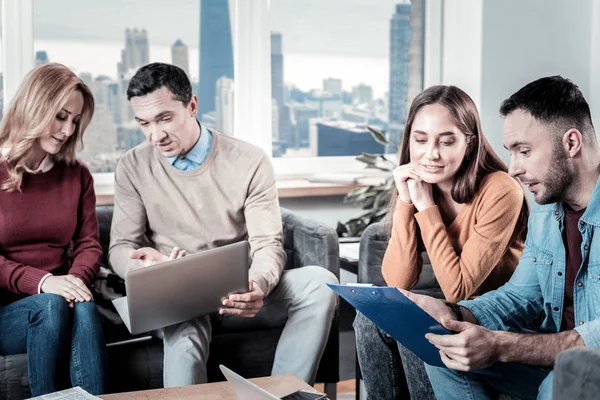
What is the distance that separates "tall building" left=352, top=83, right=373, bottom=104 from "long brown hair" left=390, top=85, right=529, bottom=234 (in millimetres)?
1515

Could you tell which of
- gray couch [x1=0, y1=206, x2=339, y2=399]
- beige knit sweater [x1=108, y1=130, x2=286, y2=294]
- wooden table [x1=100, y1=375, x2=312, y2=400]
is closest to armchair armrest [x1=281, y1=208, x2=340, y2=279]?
gray couch [x1=0, y1=206, x2=339, y2=399]

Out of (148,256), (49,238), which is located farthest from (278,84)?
(49,238)

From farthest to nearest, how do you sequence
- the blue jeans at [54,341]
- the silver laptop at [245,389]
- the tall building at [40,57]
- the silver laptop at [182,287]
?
1. the tall building at [40,57]
2. the blue jeans at [54,341]
3. the silver laptop at [182,287]
4. the silver laptop at [245,389]

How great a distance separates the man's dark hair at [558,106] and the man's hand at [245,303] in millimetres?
985

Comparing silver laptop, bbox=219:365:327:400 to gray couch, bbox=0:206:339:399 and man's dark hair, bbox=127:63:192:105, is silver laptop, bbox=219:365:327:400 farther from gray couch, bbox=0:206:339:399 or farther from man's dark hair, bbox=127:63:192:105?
man's dark hair, bbox=127:63:192:105

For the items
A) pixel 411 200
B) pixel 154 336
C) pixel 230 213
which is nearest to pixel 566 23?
pixel 411 200

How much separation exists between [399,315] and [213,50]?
2.17m

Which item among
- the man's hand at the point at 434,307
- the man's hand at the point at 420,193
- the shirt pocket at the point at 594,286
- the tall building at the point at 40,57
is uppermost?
the tall building at the point at 40,57

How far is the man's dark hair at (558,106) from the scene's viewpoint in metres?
1.84

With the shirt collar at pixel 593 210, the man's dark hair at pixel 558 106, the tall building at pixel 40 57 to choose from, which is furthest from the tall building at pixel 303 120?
the shirt collar at pixel 593 210

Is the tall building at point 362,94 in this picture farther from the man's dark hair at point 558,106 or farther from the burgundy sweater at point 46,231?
the man's dark hair at point 558,106

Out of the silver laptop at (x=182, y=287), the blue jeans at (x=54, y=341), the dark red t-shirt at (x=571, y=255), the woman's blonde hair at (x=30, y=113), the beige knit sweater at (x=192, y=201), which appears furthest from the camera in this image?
the beige knit sweater at (x=192, y=201)

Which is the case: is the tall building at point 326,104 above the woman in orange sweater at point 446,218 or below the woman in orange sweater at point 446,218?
above

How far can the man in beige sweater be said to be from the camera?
255cm
